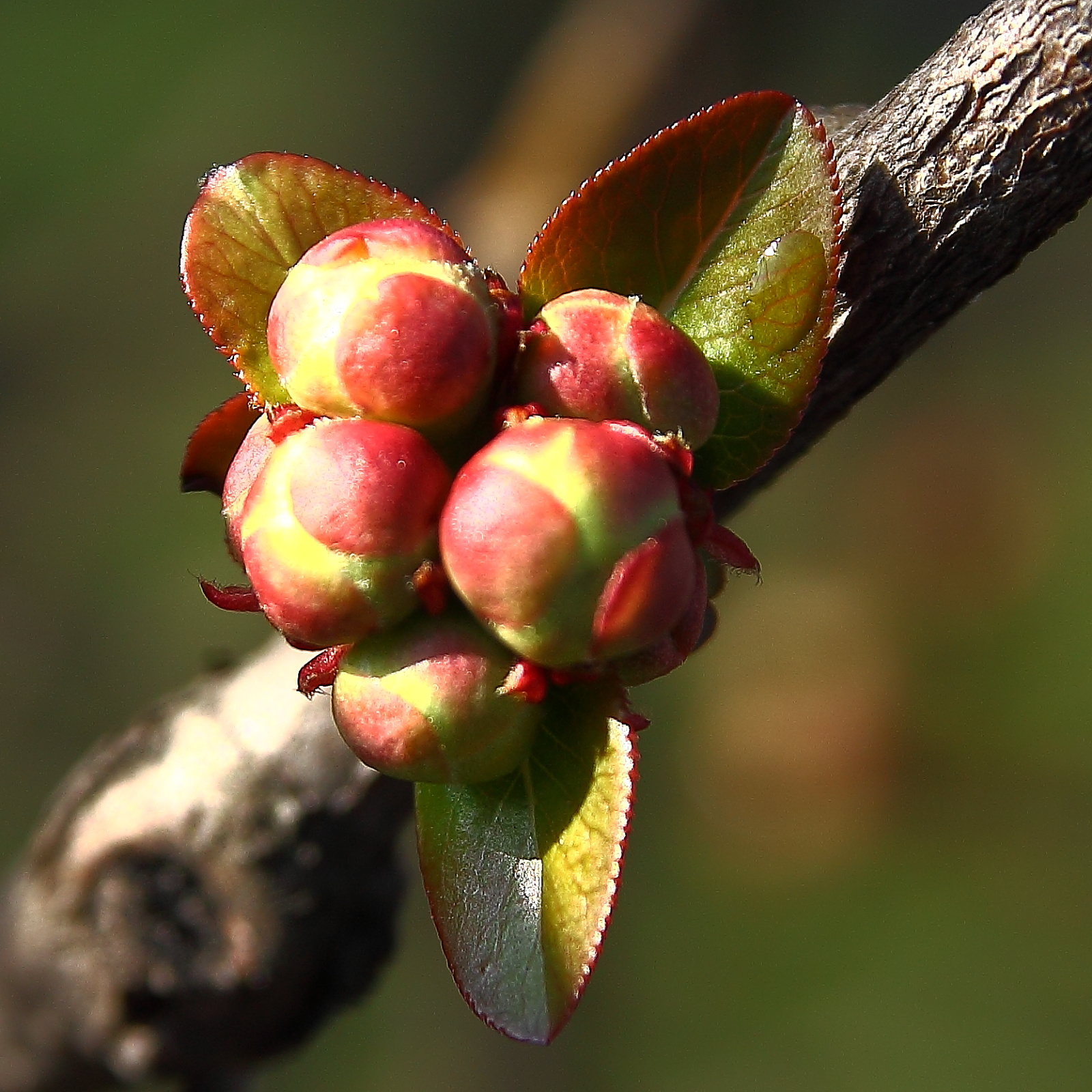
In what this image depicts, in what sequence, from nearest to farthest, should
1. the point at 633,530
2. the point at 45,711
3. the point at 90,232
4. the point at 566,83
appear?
the point at 633,530 → the point at 566,83 → the point at 45,711 → the point at 90,232

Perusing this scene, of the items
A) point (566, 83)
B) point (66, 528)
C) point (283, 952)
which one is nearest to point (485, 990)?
point (283, 952)

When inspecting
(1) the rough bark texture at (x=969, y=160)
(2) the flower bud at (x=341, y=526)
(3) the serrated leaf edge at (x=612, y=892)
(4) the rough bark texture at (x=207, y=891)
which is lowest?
(4) the rough bark texture at (x=207, y=891)

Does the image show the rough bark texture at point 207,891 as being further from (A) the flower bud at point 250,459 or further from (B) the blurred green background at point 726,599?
(B) the blurred green background at point 726,599

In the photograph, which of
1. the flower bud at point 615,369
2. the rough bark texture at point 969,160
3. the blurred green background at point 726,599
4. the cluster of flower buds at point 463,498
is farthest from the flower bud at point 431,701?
the blurred green background at point 726,599

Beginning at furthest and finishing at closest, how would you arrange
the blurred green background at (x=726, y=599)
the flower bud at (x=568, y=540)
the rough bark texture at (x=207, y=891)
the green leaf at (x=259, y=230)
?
the blurred green background at (x=726, y=599)
the rough bark texture at (x=207, y=891)
the green leaf at (x=259, y=230)
the flower bud at (x=568, y=540)

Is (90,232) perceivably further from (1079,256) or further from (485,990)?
(485,990)

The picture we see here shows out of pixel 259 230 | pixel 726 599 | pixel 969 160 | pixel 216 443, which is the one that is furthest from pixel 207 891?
pixel 726 599

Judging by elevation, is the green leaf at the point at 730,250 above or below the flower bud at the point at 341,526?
below
